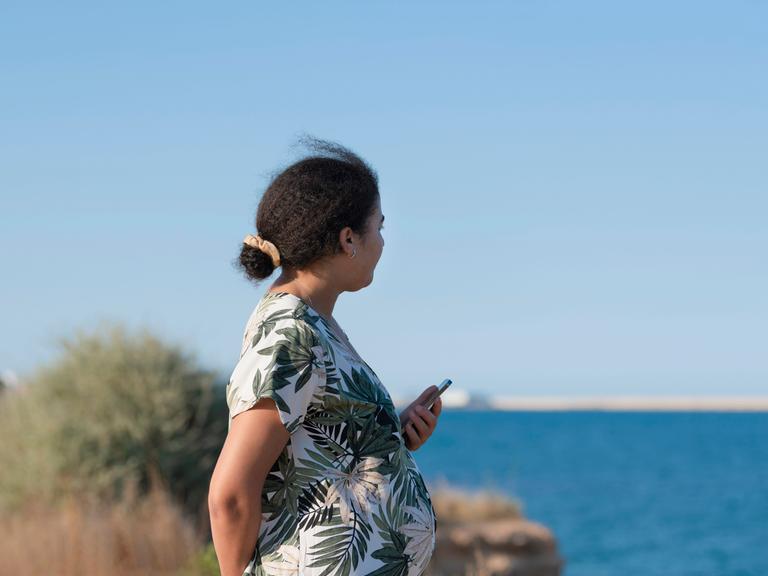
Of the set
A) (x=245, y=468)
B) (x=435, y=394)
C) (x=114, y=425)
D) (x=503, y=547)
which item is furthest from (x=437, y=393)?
(x=503, y=547)

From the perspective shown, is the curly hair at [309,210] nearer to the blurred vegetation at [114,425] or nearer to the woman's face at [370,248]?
the woman's face at [370,248]

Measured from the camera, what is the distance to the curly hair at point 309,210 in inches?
108

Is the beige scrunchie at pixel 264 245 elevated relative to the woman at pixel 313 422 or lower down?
elevated

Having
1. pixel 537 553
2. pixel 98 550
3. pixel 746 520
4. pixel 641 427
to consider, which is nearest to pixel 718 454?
pixel 746 520

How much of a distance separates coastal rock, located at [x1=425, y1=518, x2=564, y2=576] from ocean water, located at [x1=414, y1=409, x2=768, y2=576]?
1812 millimetres

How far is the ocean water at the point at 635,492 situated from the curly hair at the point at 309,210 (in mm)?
11885

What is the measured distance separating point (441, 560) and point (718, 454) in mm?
72428

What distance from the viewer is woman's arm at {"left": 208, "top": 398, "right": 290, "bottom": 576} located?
2479mm

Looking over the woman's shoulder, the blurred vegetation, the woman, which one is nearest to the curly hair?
the woman

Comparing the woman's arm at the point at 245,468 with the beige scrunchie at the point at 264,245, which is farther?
the beige scrunchie at the point at 264,245

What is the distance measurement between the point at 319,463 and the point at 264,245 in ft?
1.88

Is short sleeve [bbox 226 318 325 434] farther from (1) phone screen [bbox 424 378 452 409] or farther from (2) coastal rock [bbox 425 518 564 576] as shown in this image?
(2) coastal rock [bbox 425 518 564 576]

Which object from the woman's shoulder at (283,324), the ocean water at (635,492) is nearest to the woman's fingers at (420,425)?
the woman's shoulder at (283,324)

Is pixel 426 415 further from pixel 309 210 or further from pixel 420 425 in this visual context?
pixel 309 210
